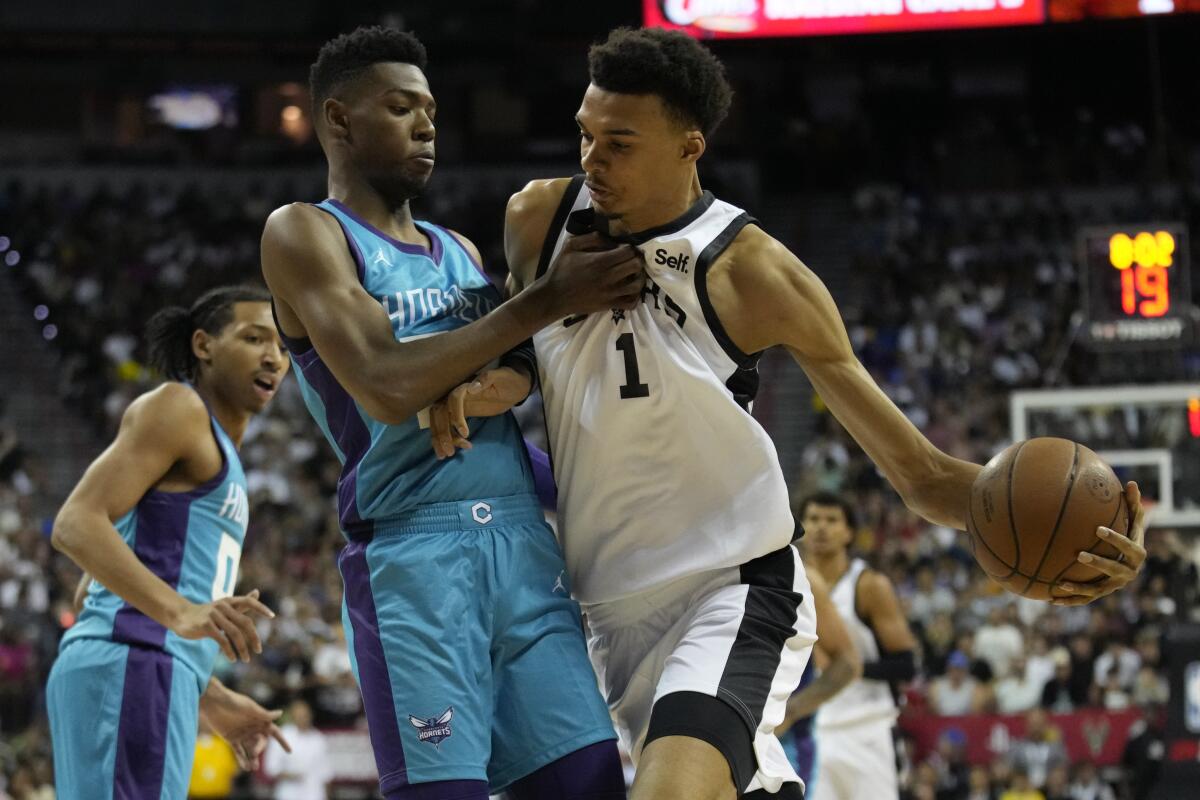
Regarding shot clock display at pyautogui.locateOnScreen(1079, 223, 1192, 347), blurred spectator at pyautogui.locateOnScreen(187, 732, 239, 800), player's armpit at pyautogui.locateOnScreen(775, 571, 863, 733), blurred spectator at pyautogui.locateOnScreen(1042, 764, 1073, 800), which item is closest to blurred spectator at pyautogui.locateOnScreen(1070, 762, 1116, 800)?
blurred spectator at pyautogui.locateOnScreen(1042, 764, 1073, 800)

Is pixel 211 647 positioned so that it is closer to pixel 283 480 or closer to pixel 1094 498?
pixel 1094 498

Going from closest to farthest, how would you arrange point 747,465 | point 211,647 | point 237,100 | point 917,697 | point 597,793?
1. point 597,793
2. point 747,465
3. point 211,647
4. point 917,697
5. point 237,100

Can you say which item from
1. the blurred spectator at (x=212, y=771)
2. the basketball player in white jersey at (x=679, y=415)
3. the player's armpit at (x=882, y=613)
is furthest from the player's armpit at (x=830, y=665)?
the blurred spectator at (x=212, y=771)

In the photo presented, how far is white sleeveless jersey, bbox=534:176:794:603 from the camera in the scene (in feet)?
10.7

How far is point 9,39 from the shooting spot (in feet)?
71.2

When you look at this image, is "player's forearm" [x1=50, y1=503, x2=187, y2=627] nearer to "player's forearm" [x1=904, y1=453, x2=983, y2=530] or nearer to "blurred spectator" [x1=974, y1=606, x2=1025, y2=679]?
"player's forearm" [x1=904, y1=453, x2=983, y2=530]

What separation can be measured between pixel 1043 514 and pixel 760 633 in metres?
0.65

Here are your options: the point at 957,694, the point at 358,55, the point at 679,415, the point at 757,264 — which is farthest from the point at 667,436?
the point at 957,694

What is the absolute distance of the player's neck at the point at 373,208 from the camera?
3.43m

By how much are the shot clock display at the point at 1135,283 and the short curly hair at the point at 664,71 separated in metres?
8.49

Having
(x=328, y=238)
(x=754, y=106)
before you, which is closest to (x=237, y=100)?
(x=754, y=106)

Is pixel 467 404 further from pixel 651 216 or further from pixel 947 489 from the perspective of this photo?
pixel 947 489

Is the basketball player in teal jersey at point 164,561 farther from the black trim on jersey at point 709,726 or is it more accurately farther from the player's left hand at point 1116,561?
the player's left hand at point 1116,561

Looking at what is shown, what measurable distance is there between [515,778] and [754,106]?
20666 mm
